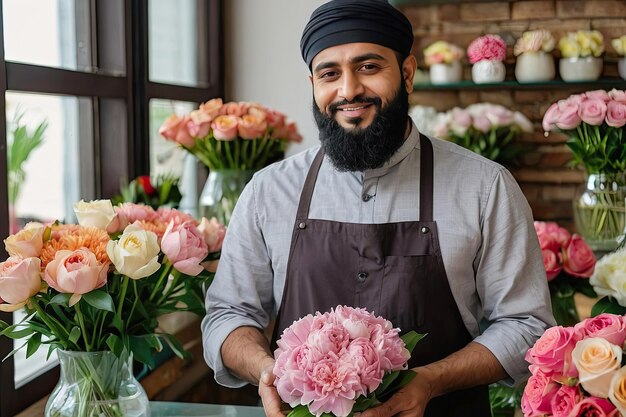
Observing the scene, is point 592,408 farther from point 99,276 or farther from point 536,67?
point 536,67

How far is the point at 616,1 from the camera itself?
11.6 ft

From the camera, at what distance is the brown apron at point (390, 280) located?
1828 mm

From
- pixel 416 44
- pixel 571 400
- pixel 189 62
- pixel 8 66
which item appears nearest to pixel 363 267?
pixel 571 400

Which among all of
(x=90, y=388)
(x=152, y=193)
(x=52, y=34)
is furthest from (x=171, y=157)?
(x=90, y=388)

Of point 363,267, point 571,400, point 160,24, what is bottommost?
point 571,400

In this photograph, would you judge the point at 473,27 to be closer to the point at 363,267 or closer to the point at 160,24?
the point at 160,24

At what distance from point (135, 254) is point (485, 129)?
2243 millimetres

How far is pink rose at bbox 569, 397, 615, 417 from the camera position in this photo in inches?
48.0

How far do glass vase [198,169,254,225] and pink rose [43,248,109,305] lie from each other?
121 cm

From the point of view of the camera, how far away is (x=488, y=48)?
356 centimetres

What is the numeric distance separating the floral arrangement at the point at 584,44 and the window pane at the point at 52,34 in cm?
182

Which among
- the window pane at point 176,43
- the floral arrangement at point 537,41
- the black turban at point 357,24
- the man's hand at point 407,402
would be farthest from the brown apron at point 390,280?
the floral arrangement at point 537,41

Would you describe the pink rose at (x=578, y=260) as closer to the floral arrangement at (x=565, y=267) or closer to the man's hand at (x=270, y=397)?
the floral arrangement at (x=565, y=267)

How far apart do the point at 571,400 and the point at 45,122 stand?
5.25 feet
